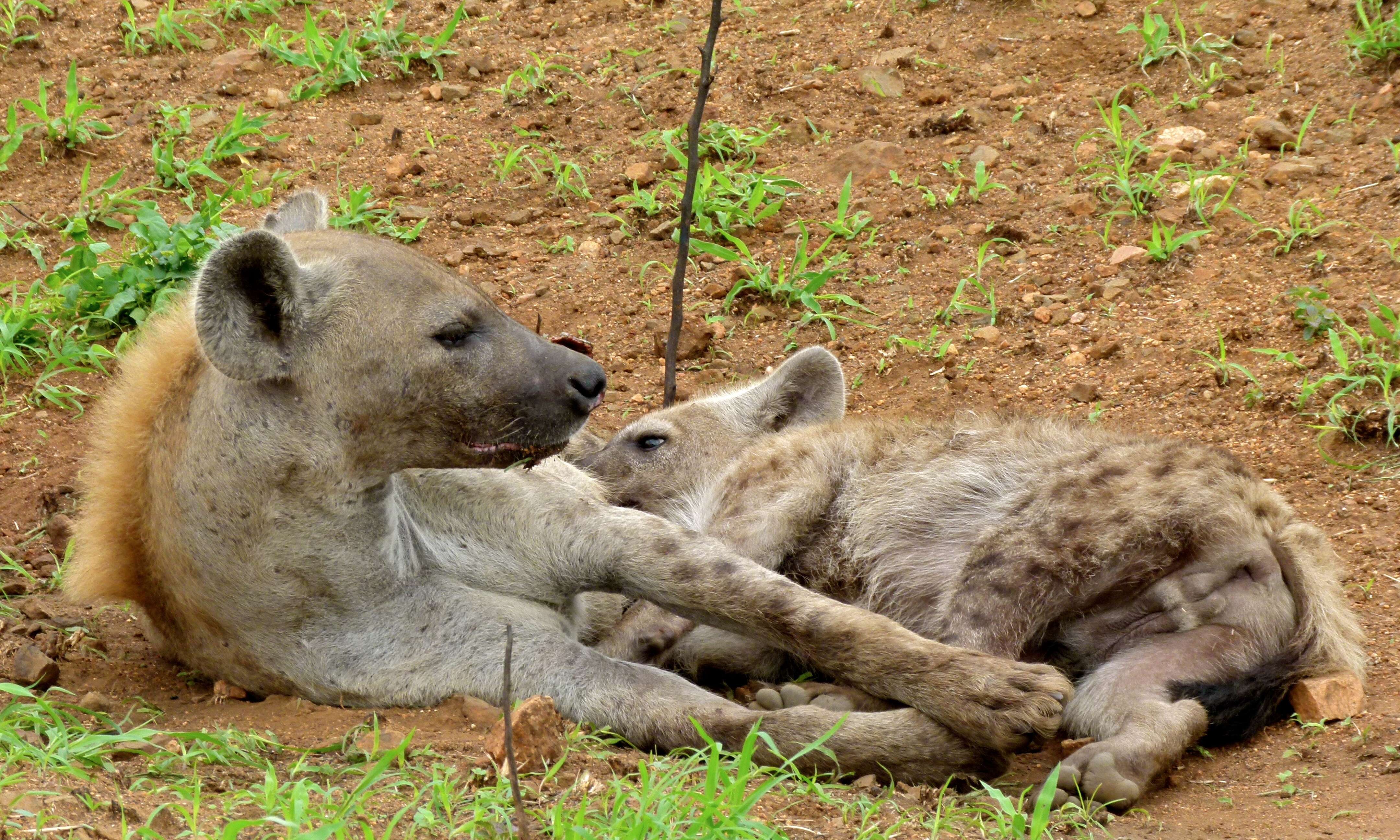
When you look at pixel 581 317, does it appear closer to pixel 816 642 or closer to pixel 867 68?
pixel 867 68

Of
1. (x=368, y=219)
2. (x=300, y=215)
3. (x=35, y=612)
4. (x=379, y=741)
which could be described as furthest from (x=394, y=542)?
(x=368, y=219)

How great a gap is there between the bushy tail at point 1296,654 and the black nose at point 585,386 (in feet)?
4.91

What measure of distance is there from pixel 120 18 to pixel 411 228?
2.44 m

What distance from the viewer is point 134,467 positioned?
143 inches

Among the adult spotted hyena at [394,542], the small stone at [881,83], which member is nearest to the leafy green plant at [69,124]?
the adult spotted hyena at [394,542]

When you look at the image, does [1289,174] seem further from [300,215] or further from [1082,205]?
[300,215]

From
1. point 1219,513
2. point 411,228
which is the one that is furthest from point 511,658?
point 411,228

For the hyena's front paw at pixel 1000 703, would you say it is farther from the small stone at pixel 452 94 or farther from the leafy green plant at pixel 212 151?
the small stone at pixel 452 94

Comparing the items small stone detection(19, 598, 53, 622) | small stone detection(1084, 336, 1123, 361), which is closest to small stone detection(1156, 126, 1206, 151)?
small stone detection(1084, 336, 1123, 361)

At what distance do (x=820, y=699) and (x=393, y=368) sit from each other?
4.23 feet

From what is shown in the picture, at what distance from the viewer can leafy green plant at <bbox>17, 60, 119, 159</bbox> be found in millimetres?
6410

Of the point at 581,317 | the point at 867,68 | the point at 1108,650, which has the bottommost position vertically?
the point at 1108,650

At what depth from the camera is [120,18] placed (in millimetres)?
7340

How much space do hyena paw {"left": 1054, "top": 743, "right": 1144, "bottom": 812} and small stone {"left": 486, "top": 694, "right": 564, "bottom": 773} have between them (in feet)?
3.43
